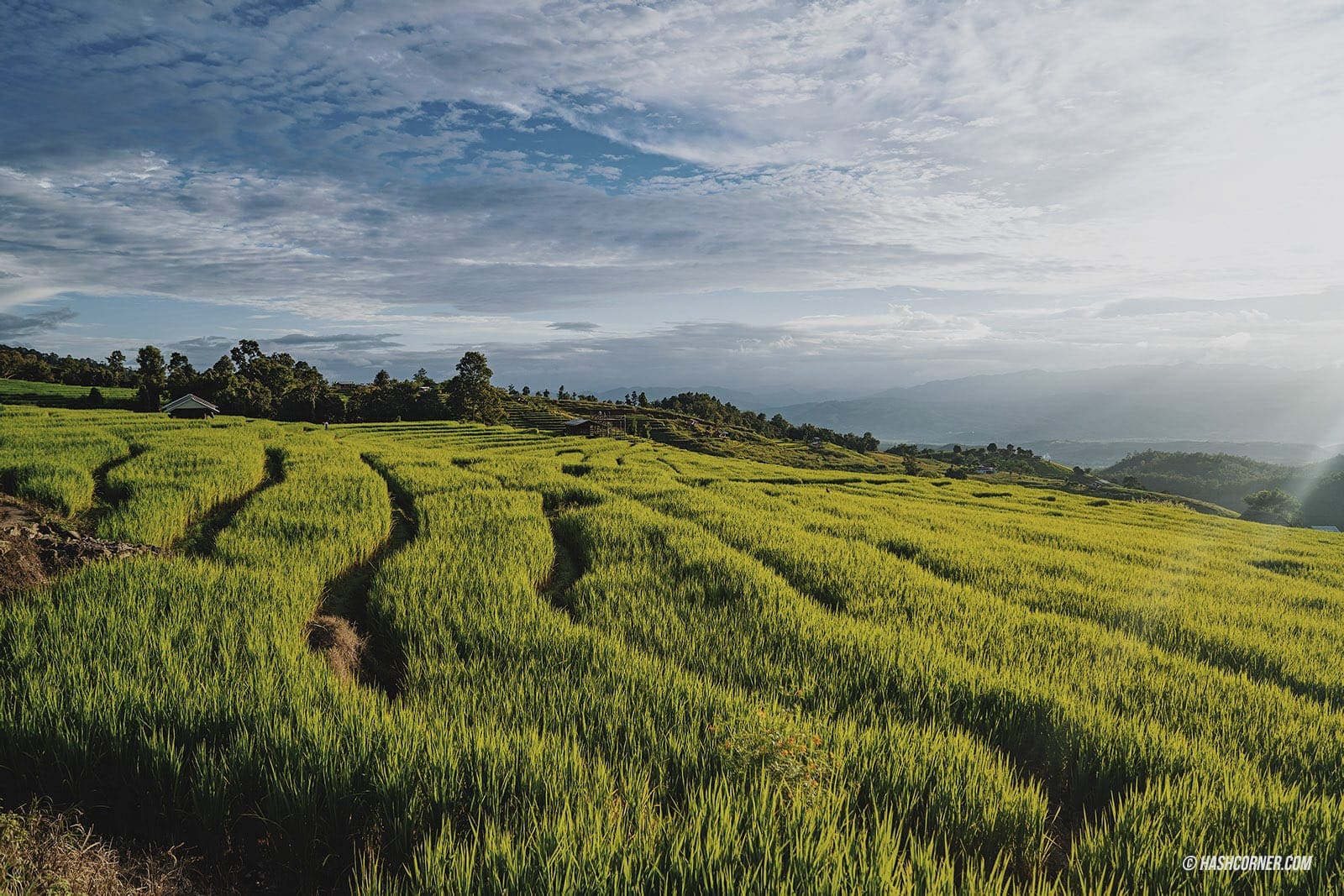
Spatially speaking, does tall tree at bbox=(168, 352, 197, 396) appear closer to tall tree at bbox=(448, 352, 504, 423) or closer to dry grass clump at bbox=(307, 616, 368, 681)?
tall tree at bbox=(448, 352, 504, 423)

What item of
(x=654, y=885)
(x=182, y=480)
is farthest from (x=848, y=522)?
(x=182, y=480)

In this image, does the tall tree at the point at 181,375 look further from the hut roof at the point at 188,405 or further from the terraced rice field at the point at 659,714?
the terraced rice field at the point at 659,714

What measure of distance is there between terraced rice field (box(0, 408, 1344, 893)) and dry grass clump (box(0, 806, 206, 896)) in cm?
21

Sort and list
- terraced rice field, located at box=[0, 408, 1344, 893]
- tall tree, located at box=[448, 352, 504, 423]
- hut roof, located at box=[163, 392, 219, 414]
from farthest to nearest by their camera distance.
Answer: tall tree, located at box=[448, 352, 504, 423] → hut roof, located at box=[163, 392, 219, 414] → terraced rice field, located at box=[0, 408, 1344, 893]

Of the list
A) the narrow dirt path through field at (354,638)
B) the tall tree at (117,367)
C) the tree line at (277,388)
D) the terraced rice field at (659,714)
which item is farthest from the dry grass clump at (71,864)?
the tall tree at (117,367)

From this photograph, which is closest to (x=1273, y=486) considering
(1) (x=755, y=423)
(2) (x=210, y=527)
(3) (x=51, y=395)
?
(1) (x=755, y=423)

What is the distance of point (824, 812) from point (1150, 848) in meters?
1.65

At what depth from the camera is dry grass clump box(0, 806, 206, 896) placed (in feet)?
7.41

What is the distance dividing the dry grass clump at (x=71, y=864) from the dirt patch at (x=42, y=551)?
4.53 meters

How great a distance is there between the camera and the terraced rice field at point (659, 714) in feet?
8.88

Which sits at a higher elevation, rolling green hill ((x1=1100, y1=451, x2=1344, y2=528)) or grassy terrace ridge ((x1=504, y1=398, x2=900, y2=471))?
grassy terrace ridge ((x1=504, y1=398, x2=900, y2=471))

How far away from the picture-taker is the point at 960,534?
13484mm

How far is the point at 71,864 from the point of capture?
2.38 m

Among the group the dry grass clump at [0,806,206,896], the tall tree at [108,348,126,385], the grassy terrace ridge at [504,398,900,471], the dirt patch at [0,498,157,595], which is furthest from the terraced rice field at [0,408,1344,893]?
the tall tree at [108,348,126,385]
